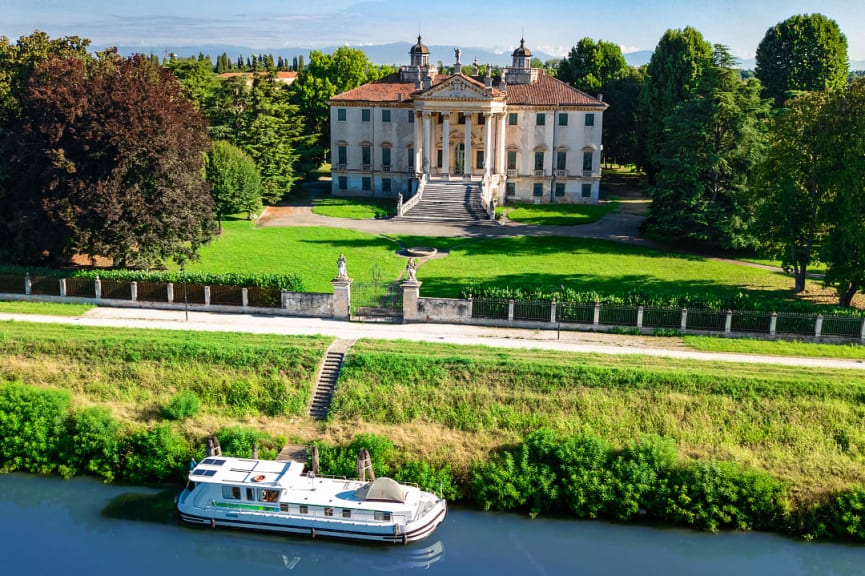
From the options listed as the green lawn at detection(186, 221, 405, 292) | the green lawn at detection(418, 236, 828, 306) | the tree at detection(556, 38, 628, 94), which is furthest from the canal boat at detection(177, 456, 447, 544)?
the tree at detection(556, 38, 628, 94)

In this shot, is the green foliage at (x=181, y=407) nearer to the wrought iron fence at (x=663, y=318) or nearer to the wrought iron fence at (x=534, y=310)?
the wrought iron fence at (x=534, y=310)

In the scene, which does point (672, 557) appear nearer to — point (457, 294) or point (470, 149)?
point (457, 294)

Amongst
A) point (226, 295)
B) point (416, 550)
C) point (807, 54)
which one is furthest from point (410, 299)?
point (807, 54)

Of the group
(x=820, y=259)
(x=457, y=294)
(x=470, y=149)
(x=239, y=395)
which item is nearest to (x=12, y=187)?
(x=239, y=395)

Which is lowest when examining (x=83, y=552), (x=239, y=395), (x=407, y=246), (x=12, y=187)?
(x=83, y=552)

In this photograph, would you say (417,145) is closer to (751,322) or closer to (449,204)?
(449,204)

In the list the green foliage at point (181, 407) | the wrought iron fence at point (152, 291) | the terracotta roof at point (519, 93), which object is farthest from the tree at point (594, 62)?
the green foliage at point (181, 407)
